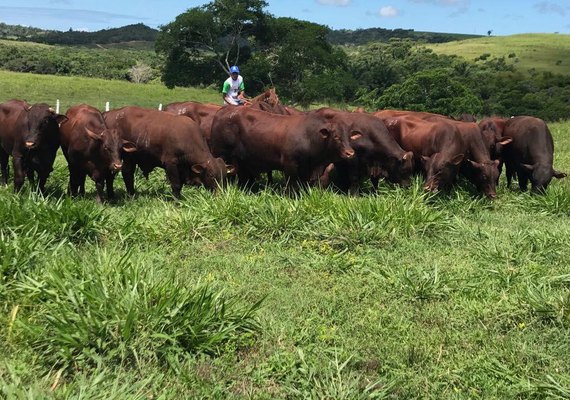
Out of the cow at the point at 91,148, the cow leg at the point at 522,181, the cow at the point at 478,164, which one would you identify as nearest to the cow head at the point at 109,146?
the cow at the point at 91,148

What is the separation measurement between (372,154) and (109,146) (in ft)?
13.6

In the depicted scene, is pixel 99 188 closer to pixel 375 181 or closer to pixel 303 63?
pixel 375 181

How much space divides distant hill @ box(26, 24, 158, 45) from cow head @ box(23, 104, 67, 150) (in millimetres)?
131411

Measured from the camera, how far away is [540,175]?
9.27 meters

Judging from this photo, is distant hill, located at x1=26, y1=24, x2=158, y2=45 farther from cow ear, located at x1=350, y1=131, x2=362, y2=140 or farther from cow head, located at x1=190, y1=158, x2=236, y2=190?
cow ear, located at x1=350, y1=131, x2=362, y2=140

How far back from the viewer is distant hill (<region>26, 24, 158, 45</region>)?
13250 cm

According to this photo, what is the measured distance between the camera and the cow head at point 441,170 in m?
8.73

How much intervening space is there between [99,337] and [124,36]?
16193cm

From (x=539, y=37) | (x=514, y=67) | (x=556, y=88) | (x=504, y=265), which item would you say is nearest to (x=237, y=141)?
(x=504, y=265)

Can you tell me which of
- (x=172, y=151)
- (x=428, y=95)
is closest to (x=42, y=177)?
(x=172, y=151)

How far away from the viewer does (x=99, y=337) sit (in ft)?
12.9

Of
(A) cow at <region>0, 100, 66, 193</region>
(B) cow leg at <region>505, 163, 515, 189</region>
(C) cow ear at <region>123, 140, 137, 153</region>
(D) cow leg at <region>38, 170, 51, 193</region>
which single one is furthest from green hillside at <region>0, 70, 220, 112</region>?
(B) cow leg at <region>505, 163, 515, 189</region>

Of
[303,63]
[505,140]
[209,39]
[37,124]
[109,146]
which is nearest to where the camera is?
[109,146]

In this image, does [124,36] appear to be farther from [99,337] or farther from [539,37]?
[99,337]
